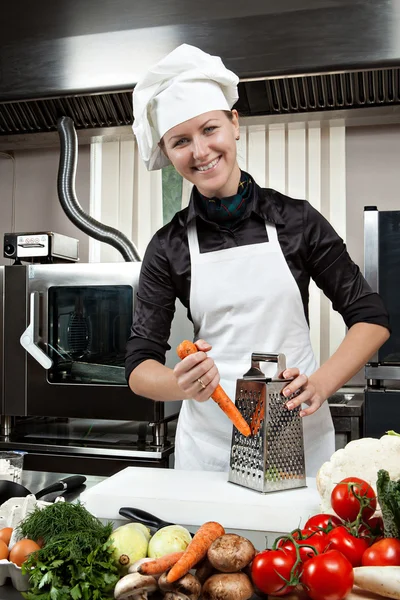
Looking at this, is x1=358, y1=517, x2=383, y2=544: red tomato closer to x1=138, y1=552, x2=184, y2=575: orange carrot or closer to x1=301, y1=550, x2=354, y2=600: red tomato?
x1=301, y1=550, x2=354, y2=600: red tomato

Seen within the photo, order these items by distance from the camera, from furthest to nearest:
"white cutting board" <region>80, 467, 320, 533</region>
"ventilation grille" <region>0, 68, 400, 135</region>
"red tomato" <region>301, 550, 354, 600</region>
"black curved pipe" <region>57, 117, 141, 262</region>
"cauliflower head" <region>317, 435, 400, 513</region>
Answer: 1. "black curved pipe" <region>57, 117, 141, 262</region>
2. "ventilation grille" <region>0, 68, 400, 135</region>
3. "white cutting board" <region>80, 467, 320, 533</region>
4. "cauliflower head" <region>317, 435, 400, 513</region>
5. "red tomato" <region>301, 550, 354, 600</region>

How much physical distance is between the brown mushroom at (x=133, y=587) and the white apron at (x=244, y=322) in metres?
0.87

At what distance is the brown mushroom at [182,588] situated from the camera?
0.82 m

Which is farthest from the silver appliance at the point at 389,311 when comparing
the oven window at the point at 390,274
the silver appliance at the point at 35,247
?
the silver appliance at the point at 35,247

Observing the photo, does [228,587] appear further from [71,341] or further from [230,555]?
[71,341]

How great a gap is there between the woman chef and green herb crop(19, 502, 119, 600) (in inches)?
25.4

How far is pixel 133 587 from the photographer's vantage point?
835 mm

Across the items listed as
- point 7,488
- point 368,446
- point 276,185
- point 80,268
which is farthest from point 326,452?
point 276,185

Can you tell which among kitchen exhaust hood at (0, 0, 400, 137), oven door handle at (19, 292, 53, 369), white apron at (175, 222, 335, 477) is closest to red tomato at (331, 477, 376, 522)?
white apron at (175, 222, 335, 477)

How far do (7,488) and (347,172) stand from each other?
7.83 ft

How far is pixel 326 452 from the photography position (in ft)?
5.70

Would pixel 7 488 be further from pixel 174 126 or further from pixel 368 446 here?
pixel 174 126

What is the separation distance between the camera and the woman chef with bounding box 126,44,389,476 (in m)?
1.61

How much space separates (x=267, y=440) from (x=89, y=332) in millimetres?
1443
